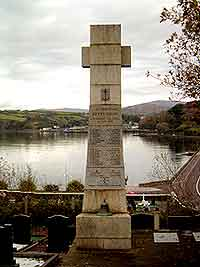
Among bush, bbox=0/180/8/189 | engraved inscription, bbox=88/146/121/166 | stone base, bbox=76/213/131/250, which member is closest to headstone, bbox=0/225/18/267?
stone base, bbox=76/213/131/250

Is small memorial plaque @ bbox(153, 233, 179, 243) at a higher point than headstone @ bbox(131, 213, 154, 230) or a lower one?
lower

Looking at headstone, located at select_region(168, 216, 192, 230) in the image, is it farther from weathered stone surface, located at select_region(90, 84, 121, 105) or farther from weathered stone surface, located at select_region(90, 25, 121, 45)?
weathered stone surface, located at select_region(90, 25, 121, 45)

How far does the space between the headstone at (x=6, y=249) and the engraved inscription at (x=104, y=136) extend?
8.20 feet

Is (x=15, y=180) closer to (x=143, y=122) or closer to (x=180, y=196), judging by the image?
(x=180, y=196)

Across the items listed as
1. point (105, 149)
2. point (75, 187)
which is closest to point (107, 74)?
point (105, 149)

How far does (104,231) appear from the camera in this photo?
10.1 meters

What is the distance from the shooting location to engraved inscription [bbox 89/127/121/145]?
10.4 meters

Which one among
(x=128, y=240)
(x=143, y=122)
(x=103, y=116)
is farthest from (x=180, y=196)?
(x=143, y=122)

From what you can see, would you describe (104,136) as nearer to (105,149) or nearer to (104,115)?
(105,149)

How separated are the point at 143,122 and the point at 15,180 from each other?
44183mm

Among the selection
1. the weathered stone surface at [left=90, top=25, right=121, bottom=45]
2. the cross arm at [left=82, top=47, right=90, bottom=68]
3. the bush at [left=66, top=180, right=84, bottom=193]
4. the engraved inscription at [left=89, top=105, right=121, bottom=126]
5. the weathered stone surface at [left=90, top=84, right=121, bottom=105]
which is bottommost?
the bush at [left=66, top=180, right=84, bottom=193]

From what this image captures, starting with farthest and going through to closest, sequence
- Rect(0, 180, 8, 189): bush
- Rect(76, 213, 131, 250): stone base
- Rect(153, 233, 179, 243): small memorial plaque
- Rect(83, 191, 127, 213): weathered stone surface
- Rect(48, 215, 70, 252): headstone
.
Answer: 1. Rect(0, 180, 8, 189): bush
2. Rect(48, 215, 70, 252): headstone
3. Rect(153, 233, 179, 243): small memorial plaque
4. Rect(83, 191, 127, 213): weathered stone surface
5. Rect(76, 213, 131, 250): stone base

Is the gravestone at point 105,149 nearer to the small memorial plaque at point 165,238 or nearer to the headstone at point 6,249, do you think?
the small memorial plaque at point 165,238

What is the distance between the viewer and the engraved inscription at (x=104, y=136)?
1041 centimetres
